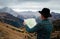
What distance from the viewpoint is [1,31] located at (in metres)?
18.4

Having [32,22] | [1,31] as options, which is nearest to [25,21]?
[32,22]

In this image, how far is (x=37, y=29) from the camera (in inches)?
241

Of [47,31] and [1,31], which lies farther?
[1,31]

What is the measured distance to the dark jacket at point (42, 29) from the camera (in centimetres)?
612

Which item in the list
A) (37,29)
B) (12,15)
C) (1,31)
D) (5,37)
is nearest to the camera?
(37,29)

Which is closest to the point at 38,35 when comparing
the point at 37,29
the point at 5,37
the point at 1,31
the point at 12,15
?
the point at 37,29

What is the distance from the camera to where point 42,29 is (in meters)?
6.20

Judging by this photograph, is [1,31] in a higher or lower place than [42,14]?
lower

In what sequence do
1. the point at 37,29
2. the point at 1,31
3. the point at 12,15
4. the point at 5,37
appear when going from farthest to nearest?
the point at 12,15
the point at 1,31
the point at 5,37
the point at 37,29

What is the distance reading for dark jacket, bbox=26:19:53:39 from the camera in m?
A: 6.12

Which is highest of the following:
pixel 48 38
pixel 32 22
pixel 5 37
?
pixel 32 22

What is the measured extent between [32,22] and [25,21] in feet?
0.56

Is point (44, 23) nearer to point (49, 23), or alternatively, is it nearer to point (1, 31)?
point (49, 23)

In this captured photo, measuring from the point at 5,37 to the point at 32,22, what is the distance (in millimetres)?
11101
